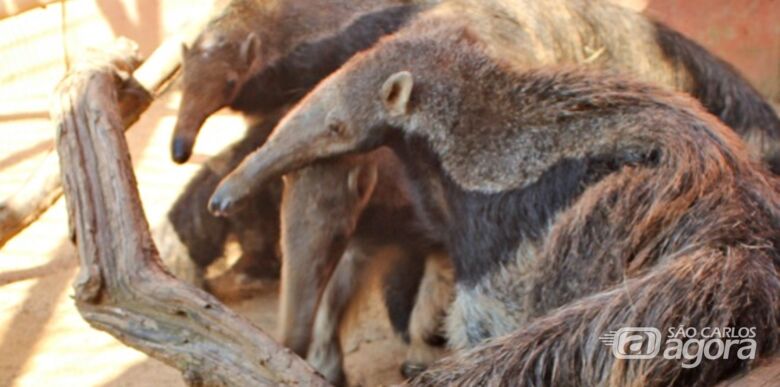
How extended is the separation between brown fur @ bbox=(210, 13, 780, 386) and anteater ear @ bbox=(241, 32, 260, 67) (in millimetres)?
936

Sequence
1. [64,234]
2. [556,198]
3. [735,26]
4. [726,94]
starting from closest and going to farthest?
[556,198] → [726,94] → [64,234] → [735,26]

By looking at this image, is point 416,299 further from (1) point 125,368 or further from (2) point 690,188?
(2) point 690,188

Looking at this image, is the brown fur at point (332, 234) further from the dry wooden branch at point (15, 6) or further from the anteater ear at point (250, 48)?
the dry wooden branch at point (15, 6)

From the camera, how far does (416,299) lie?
15.6 feet

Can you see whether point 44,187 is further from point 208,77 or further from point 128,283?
point 128,283

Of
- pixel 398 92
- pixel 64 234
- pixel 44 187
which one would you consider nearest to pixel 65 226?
pixel 64 234

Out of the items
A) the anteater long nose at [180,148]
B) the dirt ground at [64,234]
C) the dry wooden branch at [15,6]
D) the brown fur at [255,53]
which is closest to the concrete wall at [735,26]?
the dirt ground at [64,234]

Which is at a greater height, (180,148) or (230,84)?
(230,84)

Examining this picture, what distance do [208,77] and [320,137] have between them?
3.38 feet

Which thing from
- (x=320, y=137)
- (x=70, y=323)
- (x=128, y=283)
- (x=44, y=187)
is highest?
(x=320, y=137)

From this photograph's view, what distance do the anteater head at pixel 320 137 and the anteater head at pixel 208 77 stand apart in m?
0.83

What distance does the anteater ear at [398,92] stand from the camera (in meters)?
3.69

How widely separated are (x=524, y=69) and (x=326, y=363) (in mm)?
1362

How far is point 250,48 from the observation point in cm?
481
